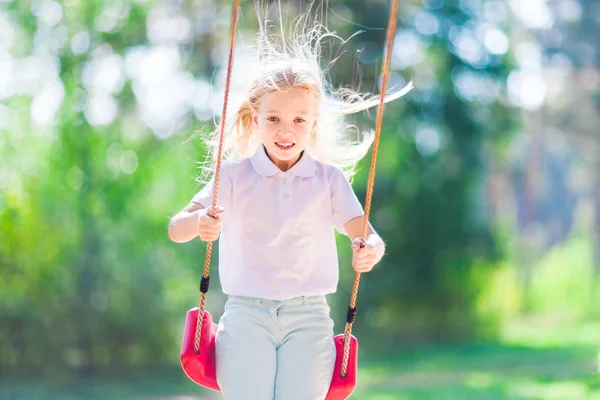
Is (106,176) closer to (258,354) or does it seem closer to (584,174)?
(258,354)

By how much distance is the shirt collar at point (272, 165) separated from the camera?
8.90 ft

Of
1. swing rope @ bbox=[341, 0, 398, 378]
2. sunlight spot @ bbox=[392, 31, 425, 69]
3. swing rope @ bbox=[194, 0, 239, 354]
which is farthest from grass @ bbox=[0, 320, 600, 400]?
swing rope @ bbox=[194, 0, 239, 354]

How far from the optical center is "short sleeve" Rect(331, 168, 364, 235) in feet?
9.02

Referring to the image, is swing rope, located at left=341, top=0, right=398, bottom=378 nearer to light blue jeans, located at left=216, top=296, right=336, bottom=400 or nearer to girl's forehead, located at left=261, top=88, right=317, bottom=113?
light blue jeans, located at left=216, top=296, right=336, bottom=400

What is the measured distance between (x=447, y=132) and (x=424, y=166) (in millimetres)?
524

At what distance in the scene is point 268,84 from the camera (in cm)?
272

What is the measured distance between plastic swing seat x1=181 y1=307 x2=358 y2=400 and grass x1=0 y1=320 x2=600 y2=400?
4.84 meters

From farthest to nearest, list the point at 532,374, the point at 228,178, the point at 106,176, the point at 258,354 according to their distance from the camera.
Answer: the point at 532,374 < the point at 106,176 < the point at 228,178 < the point at 258,354

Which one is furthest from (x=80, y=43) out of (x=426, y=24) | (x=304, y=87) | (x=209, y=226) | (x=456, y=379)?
(x=209, y=226)

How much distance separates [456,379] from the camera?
9344mm

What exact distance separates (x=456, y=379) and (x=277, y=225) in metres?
7.20

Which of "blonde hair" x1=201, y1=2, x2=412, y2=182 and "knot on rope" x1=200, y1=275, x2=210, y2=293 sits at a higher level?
"blonde hair" x1=201, y1=2, x2=412, y2=182

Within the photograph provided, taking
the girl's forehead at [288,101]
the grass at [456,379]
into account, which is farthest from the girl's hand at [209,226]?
the grass at [456,379]

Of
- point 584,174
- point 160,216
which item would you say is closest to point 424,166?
point 160,216
